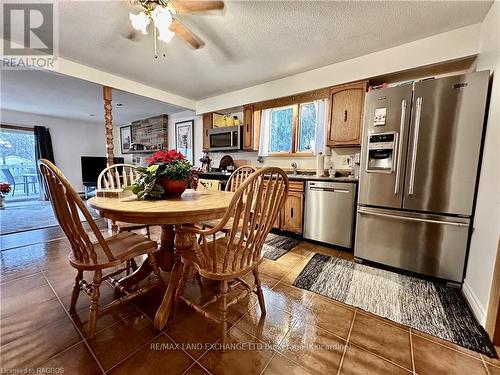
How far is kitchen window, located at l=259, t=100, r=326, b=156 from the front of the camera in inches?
125

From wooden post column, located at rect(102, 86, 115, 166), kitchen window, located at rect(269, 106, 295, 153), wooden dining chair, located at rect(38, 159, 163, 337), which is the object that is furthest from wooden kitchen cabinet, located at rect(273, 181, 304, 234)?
wooden post column, located at rect(102, 86, 115, 166)

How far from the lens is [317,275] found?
1983 millimetres

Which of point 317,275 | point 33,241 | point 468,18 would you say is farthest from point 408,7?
point 33,241

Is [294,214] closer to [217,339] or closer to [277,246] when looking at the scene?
[277,246]

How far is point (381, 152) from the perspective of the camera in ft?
7.05

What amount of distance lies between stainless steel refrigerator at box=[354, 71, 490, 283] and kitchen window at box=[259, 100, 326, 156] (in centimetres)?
103

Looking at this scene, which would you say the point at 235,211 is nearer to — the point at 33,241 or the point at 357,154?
the point at 357,154

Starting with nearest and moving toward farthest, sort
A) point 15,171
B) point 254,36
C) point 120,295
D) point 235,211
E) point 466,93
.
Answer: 1. point 235,211
2. point 120,295
3. point 466,93
4. point 254,36
5. point 15,171

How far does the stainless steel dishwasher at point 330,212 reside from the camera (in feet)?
8.20

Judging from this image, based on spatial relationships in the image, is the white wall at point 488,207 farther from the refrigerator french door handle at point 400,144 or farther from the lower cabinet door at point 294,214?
the lower cabinet door at point 294,214

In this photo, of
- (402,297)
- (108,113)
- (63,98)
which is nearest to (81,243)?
(402,297)

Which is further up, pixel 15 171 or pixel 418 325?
pixel 15 171

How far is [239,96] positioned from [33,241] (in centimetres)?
368

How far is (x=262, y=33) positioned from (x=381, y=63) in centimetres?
145
